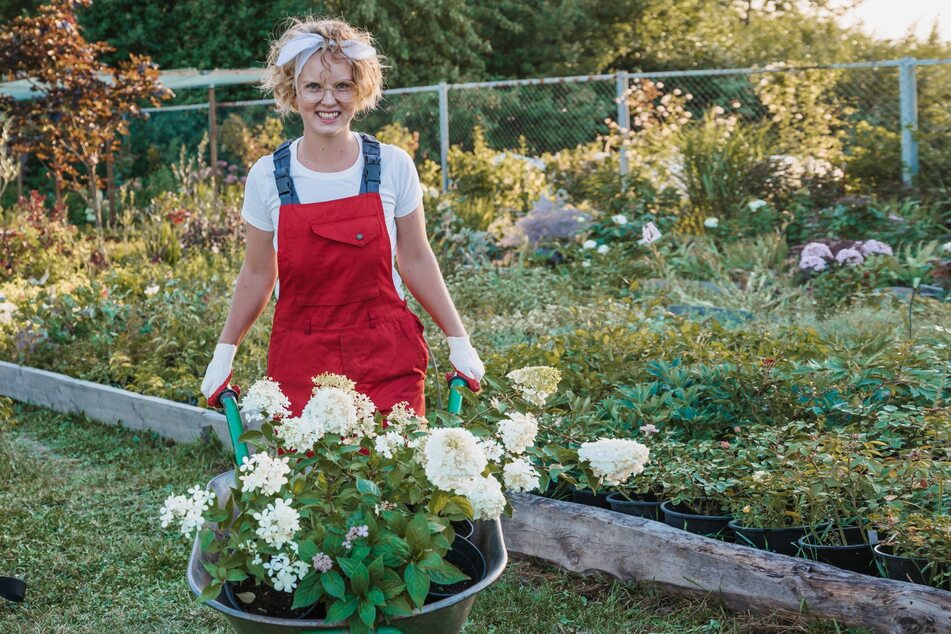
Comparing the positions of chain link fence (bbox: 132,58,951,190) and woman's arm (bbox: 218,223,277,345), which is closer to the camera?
woman's arm (bbox: 218,223,277,345)

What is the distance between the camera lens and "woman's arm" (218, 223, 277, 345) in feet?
9.36

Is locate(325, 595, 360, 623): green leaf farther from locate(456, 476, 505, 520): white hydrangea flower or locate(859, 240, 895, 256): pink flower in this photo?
locate(859, 240, 895, 256): pink flower

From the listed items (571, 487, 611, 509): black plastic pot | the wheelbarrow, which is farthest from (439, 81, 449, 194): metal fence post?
the wheelbarrow

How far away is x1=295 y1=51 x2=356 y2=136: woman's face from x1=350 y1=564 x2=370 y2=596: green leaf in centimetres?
144

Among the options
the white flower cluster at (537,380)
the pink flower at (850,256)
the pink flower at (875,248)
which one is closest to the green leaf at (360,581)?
the white flower cluster at (537,380)

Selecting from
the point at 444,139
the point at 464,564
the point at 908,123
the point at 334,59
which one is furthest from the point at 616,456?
the point at 444,139

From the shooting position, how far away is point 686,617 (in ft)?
9.60

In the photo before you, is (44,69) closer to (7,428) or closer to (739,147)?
(7,428)

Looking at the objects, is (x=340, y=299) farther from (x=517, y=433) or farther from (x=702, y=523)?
(x=702, y=523)

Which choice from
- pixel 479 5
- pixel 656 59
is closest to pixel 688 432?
pixel 479 5

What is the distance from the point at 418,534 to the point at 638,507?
174cm

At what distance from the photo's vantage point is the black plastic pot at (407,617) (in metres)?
1.65

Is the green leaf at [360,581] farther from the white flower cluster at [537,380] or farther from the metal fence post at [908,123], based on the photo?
the metal fence post at [908,123]

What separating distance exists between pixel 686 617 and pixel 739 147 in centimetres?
664
